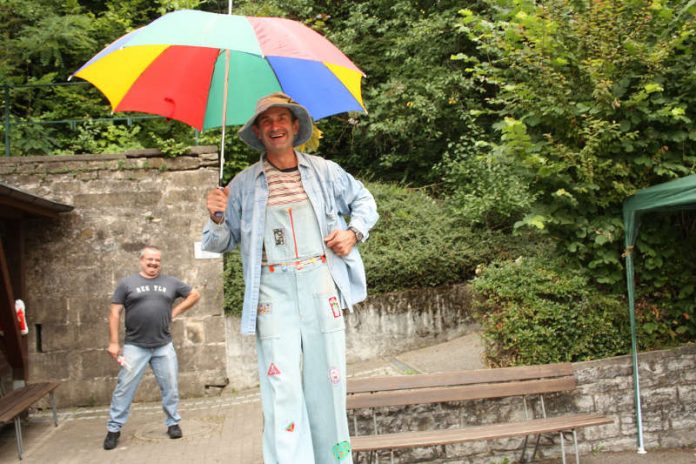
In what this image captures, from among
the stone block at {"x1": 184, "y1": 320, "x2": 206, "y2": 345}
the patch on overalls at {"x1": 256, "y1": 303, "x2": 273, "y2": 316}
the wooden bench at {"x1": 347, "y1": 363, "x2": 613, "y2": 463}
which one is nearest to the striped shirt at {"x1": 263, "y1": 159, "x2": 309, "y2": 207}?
the patch on overalls at {"x1": 256, "y1": 303, "x2": 273, "y2": 316}

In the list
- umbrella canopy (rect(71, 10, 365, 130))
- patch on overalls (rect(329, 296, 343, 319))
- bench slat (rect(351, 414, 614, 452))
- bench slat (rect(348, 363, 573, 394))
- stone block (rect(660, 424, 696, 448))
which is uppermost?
umbrella canopy (rect(71, 10, 365, 130))

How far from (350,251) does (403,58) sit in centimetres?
1034

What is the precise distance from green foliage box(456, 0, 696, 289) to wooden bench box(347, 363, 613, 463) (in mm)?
1385

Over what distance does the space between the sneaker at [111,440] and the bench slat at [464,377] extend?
2827 mm

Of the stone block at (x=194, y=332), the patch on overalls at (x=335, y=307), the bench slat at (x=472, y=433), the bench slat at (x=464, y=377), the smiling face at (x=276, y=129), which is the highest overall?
the smiling face at (x=276, y=129)

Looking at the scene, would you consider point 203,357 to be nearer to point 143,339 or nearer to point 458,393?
point 143,339

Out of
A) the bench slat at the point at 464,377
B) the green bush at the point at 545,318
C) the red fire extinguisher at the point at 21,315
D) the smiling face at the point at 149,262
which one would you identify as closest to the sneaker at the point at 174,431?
the smiling face at the point at 149,262

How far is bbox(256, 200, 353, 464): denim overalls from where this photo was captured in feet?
12.8

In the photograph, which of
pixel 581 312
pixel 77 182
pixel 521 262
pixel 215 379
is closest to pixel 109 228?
pixel 77 182

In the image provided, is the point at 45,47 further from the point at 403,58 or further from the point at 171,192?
the point at 403,58

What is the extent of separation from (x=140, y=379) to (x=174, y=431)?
649 mm

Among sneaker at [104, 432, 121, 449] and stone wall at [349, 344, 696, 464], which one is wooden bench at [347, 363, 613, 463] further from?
sneaker at [104, 432, 121, 449]

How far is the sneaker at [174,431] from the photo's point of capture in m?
8.12

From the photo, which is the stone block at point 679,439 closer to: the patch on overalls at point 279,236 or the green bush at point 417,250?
the green bush at point 417,250
